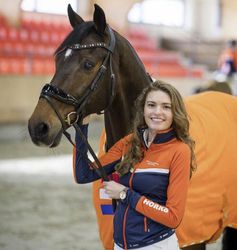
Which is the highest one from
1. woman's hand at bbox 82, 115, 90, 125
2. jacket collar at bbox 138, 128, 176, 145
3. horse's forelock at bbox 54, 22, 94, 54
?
horse's forelock at bbox 54, 22, 94, 54

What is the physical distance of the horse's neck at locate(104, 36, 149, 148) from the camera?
2172 millimetres

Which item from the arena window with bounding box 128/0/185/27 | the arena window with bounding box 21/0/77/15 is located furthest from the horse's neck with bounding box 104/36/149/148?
the arena window with bounding box 128/0/185/27

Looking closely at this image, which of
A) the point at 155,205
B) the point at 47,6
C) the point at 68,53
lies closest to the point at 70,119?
the point at 68,53

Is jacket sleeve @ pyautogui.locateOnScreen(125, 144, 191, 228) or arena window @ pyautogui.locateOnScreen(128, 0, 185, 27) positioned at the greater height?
jacket sleeve @ pyautogui.locateOnScreen(125, 144, 191, 228)

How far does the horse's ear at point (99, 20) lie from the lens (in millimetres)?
1957

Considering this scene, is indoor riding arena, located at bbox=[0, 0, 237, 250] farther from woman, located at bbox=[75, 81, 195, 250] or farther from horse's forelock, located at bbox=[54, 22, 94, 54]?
woman, located at bbox=[75, 81, 195, 250]

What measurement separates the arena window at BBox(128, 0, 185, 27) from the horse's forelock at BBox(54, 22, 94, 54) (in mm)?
12425

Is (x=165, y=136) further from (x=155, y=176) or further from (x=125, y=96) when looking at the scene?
(x=125, y=96)

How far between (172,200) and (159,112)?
1.01 feet

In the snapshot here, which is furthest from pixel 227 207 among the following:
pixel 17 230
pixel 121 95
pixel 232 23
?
pixel 232 23

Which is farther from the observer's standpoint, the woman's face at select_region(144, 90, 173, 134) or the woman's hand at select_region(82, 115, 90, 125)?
the woman's hand at select_region(82, 115, 90, 125)

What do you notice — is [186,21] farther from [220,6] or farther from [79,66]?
[79,66]

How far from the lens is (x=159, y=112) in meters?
1.76

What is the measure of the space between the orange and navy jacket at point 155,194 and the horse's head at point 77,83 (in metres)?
0.27
